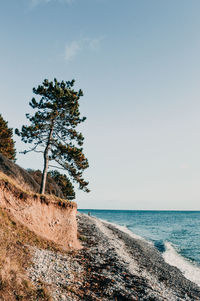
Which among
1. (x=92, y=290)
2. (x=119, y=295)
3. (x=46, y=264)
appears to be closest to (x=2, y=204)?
(x=46, y=264)

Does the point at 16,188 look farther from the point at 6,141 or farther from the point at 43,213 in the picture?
the point at 6,141

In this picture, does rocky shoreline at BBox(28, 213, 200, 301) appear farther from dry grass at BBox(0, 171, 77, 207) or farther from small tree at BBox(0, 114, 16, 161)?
small tree at BBox(0, 114, 16, 161)

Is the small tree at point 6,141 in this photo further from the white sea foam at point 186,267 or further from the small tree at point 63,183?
the white sea foam at point 186,267

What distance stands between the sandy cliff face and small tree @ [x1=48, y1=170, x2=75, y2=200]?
118 feet

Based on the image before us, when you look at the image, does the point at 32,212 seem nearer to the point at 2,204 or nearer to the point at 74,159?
the point at 2,204

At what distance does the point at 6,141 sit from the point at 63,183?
68.0 ft

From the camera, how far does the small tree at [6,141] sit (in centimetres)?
4434

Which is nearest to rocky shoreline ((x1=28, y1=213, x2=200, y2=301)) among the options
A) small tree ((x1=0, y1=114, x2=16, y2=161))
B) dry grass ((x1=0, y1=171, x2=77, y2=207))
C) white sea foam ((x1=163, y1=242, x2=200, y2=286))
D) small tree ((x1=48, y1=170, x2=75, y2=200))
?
white sea foam ((x1=163, y1=242, x2=200, y2=286))

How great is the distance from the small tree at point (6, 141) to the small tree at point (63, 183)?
13893 mm

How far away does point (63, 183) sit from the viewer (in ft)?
192

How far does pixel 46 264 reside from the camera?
12.8 m

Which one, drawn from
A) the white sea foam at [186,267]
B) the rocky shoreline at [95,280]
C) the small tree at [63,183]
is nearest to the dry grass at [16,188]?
the rocky shoreline at [95,280]

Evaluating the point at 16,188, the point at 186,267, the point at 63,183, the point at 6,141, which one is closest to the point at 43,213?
the point at 16,188

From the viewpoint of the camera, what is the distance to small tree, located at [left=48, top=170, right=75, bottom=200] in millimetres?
58312
